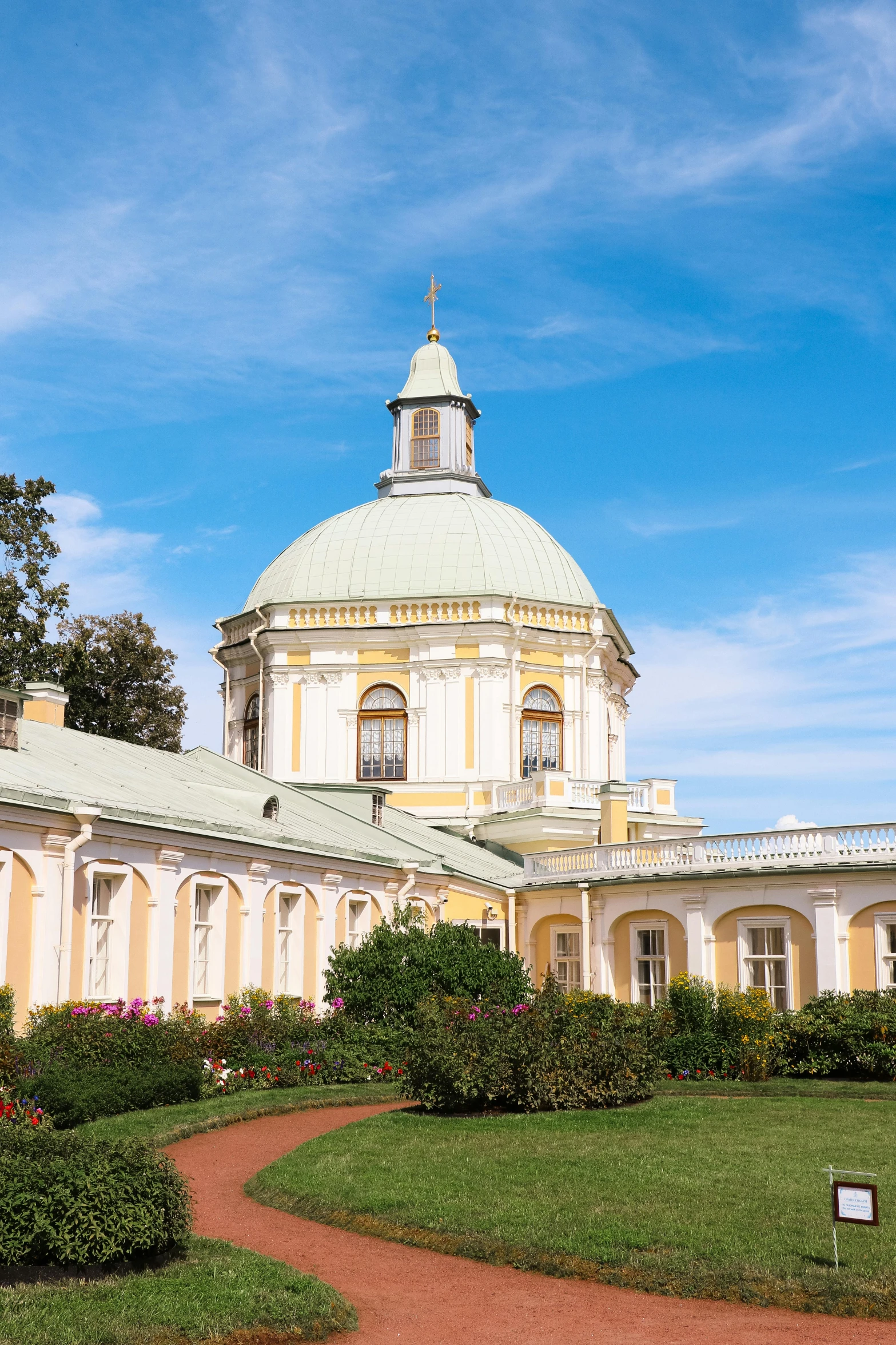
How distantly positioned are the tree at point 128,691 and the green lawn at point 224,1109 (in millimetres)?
25670

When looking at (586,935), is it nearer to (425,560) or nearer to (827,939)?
(827,939)

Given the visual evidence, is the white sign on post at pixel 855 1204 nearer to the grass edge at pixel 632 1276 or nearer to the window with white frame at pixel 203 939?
the grass edge at pixel 632 1276

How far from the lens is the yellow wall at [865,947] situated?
2689 cm

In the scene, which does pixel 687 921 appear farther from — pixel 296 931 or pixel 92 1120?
pixel 92 1120

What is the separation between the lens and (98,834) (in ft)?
70.3

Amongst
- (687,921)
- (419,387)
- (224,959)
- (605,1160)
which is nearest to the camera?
(605,1160)

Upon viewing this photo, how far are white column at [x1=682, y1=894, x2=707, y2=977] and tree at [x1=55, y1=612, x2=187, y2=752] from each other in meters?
23.2

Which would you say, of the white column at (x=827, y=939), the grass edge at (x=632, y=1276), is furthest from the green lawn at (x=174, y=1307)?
the white column at (x=827, y=939)

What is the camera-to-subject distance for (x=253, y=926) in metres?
25.4

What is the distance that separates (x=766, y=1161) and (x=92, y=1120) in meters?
8.21

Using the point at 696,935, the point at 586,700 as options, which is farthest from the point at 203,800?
the point at 586,700

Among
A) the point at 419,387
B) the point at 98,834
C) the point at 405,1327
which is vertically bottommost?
the point at 405,1327

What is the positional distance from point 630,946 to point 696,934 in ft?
7.39

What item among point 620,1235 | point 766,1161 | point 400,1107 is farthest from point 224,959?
point 620,1235
